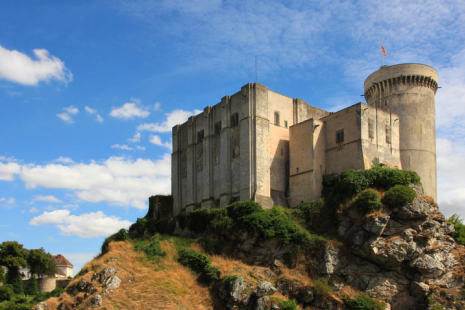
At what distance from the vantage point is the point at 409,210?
30641mm

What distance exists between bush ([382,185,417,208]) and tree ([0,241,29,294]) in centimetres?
4635

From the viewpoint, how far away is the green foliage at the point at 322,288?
28906 millimetres

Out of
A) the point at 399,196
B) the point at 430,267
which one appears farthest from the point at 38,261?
the point at 430,267

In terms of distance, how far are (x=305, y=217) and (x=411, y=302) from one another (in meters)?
9.52

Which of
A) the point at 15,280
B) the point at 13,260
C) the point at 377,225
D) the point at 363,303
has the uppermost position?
the point at 377,225

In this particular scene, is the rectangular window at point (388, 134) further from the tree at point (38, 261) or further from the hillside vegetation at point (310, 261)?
the tree at point (38, 261)

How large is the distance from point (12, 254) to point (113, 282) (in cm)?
3360

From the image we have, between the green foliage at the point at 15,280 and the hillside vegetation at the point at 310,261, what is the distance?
26.3 meters

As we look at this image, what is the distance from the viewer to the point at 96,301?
102 ft

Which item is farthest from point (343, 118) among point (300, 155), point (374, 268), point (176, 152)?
point (176, 152)

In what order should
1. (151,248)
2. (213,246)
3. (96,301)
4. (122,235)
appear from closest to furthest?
(96,301) < (213,246) < (151,248) < (122,235)

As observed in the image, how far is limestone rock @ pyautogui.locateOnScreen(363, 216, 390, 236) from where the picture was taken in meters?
30.2

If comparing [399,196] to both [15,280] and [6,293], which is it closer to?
[6,293]

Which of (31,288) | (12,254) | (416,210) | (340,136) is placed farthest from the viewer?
(12,254)
